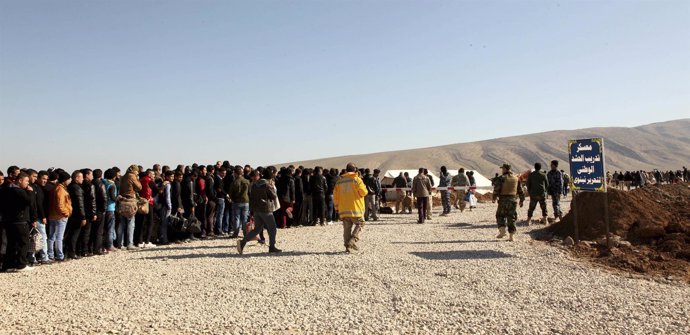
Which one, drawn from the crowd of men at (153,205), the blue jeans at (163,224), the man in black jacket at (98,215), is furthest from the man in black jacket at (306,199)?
the man in black jacket at (98,215)

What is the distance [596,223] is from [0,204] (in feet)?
43.5

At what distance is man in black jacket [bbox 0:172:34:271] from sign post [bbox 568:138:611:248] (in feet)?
36.4

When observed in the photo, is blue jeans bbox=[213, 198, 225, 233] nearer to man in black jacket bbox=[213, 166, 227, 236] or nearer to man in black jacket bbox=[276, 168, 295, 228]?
man in black jacket bbox=[213, 166, 227, 236]

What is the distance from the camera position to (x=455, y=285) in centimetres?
729

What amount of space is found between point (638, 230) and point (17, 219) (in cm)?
1307

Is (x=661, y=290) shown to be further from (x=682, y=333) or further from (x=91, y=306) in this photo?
(x=91, y=306)

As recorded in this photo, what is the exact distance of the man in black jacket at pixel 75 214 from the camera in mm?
10000

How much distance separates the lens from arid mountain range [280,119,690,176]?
10988 centimetres

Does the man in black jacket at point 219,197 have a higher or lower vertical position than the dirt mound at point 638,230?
higher

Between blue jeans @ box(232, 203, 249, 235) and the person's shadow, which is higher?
blue jeans @ box(232, 203, 249, 235)

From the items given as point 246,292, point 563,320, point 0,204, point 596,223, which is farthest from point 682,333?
point 0,204

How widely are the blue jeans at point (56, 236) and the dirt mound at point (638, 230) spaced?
10.6m

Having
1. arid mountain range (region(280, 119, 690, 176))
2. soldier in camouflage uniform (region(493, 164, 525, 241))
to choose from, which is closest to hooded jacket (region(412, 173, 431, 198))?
soldier in camouflage uniform (region(493, 164, 525, 241))

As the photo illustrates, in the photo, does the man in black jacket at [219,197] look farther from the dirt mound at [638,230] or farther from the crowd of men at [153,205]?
the dirt mound at [638,230]
